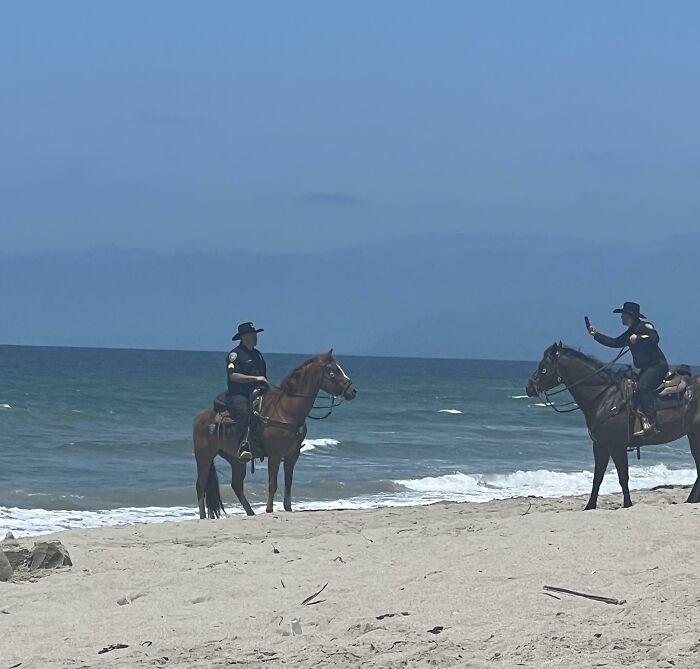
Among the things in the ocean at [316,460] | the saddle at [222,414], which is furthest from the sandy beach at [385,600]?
the ocean at [316,460]

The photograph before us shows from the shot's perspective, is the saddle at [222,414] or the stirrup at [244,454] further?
the saddle at [222,414]

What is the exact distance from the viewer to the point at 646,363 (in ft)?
43.4

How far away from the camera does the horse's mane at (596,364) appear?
44.2 feet

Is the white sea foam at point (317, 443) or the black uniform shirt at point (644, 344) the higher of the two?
the black uniform shirt at point (644, 344)

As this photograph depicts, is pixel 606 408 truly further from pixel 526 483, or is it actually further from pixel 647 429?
pixel 526 483

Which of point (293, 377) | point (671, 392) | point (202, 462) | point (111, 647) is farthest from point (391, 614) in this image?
point (202, 462)

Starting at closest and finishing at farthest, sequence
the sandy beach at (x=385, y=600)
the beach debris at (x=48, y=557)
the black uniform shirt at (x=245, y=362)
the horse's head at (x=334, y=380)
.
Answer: the sandy beach at (x=385, y=600) < the beach debris at (x=48, y=557) < the black uniform shirt at (x=245, y=362) < the horse's head at (x=334, y=380)

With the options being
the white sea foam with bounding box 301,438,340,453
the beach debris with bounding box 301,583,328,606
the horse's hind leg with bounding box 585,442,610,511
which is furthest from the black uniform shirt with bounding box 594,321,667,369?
the white sea foam with bounding box 301,438,340,453

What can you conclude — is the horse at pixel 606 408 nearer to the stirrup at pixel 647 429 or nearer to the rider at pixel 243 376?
the stirrup at pixel 647 429

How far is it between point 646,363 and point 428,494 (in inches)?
352

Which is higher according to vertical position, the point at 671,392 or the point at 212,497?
the point at 671,392

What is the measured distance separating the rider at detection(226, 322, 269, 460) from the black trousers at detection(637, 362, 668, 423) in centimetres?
441

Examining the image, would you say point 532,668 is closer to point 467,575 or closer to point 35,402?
point 467,575

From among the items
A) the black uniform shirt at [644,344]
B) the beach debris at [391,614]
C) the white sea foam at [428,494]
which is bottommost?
the white sea foam at [428,494]
